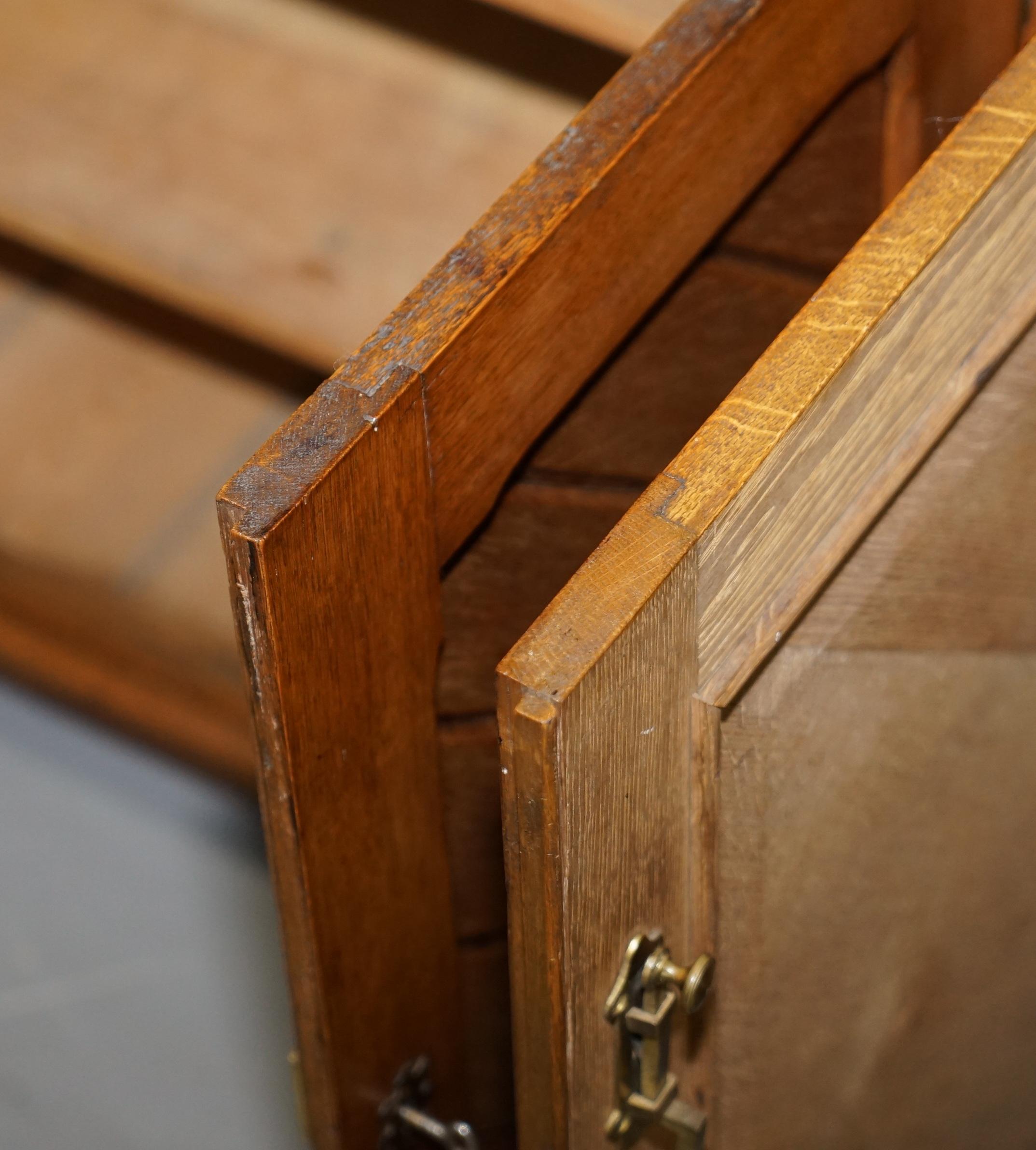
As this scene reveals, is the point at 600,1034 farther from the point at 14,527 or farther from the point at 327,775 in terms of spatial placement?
the point at 14,527

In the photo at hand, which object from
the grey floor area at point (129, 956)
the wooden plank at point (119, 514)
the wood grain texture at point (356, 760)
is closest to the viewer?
the wood grain texture at point (356, 760)

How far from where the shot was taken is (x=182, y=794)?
1943mm

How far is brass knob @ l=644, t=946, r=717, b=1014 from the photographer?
73 centimetres

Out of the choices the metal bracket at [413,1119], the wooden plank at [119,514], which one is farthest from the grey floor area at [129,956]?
the metal bracket at [413,1119]

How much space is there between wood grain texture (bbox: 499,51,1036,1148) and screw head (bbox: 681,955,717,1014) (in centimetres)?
3

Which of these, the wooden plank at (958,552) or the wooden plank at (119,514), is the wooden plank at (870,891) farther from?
the wooden plank at (119,514)

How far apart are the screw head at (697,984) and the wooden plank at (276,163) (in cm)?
104

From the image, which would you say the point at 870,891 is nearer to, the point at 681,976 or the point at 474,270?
the point at 681,976

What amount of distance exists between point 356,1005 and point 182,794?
1.10 metres

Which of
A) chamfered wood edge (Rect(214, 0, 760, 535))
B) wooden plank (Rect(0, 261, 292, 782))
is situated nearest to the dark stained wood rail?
chamfered wood edge (Rect(214, 0, 760, 535))

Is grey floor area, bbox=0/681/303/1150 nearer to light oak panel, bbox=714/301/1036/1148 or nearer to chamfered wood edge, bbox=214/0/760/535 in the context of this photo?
light oak panel, bbox=714/301/1036/1148

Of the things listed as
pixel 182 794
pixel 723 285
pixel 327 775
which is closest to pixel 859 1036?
pixel 327 775

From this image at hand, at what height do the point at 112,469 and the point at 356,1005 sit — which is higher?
the point at 112,469

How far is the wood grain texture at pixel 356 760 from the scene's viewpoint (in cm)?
72
